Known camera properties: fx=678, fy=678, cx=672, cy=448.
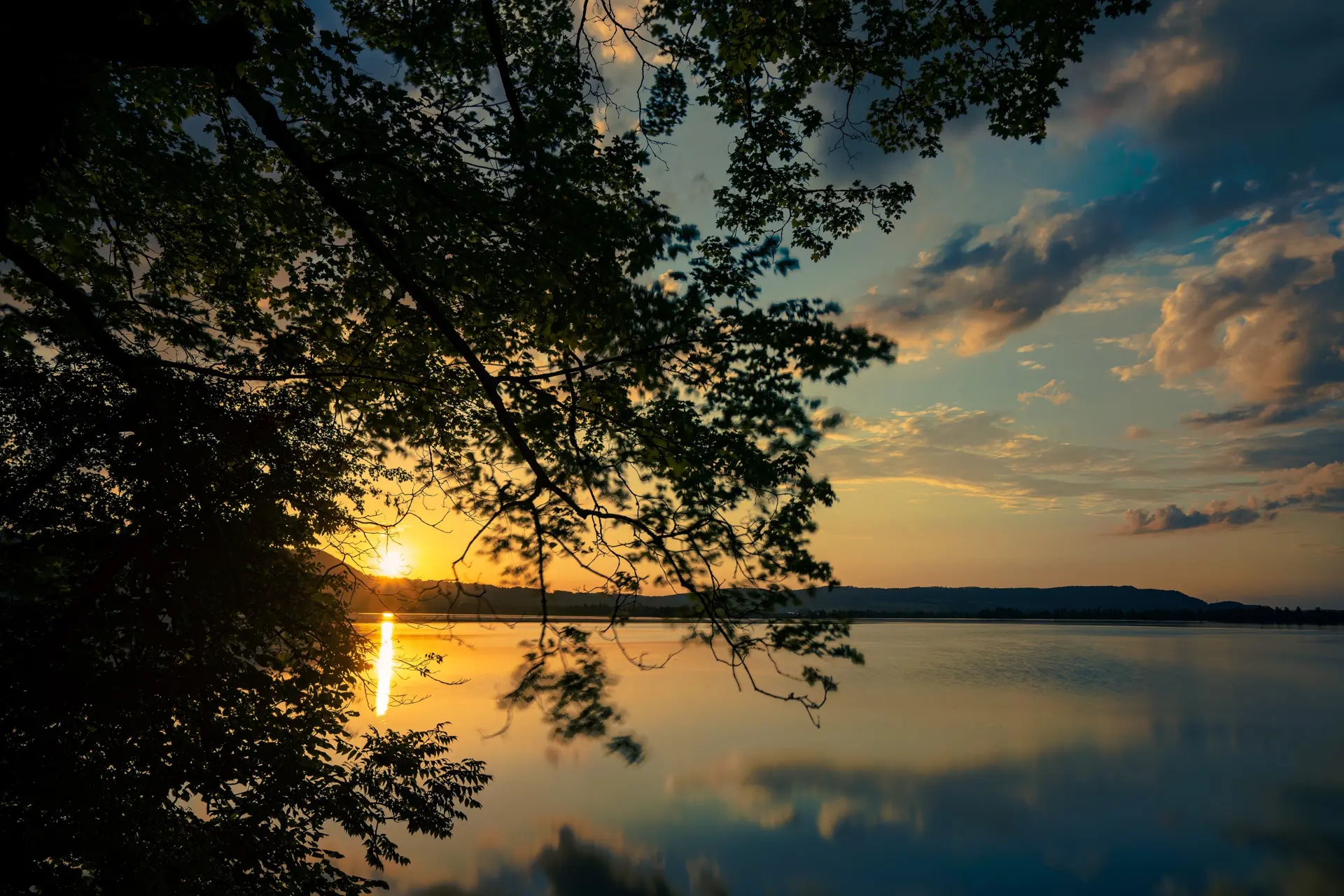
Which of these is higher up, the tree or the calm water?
the tree

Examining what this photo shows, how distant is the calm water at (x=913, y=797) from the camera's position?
24.0m

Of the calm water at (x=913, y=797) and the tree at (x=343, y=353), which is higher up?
the tree at (x=343, y=353)

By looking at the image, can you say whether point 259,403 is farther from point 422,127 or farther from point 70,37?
point 70,37

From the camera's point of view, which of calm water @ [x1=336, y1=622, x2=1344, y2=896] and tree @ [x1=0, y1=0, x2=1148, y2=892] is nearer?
tree @ [x1=0, y1=0, x2=1148, y2=892]

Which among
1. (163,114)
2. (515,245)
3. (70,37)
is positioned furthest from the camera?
(163,114)

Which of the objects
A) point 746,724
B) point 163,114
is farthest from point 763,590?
point 746,724

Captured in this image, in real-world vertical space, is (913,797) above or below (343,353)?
below

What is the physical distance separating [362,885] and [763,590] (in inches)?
351

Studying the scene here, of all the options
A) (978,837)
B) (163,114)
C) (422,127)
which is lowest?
(978,837)

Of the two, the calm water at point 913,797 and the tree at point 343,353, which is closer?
the tree at point 343,353

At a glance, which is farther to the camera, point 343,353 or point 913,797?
point 913,797

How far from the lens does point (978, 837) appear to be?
1069 inches

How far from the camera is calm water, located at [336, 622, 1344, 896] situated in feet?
78.6

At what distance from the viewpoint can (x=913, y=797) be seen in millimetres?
31453
